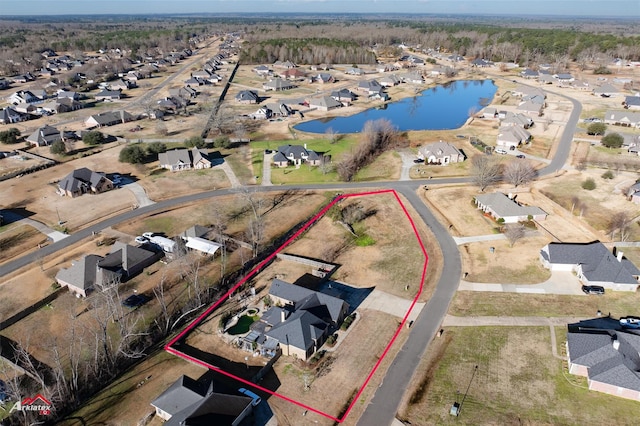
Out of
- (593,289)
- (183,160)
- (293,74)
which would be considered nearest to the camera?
(593,289)

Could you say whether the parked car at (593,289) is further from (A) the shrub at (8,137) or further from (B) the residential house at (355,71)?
(B) the residential house at (355,71)

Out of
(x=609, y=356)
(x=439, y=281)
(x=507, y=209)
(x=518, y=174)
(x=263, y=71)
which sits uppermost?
(x=263, y=71)

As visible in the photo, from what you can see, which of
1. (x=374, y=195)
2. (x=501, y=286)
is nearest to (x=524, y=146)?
(x=374, y=195)

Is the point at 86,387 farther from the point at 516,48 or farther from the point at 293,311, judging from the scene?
the point at 516,48

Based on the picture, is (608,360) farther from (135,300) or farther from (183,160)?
(183,160)

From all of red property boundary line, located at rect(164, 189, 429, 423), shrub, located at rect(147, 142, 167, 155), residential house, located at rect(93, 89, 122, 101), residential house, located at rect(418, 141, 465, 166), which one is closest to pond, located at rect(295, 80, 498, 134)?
residential house, located at rect(418, 141, 465, 166)

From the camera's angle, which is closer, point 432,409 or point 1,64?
point 432,409

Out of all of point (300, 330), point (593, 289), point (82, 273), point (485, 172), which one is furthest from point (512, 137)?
point (82, 273)
